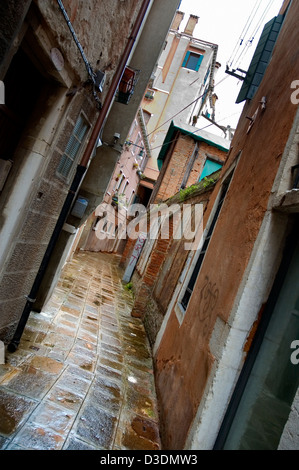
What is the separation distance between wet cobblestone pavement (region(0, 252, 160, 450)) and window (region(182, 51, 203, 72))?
2649 centimetres

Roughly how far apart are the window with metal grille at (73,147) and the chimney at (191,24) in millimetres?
27856

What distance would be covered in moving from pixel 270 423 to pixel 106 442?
1719 millimetres

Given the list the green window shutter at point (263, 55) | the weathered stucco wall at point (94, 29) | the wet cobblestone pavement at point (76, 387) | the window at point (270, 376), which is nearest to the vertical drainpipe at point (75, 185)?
the weathered stucco wall at point (94, 29)

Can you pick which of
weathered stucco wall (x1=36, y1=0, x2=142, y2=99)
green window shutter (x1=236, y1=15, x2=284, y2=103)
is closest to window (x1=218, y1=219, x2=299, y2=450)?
weathered stucco wall (x1=36, y1=0, x2=142, y2=99)

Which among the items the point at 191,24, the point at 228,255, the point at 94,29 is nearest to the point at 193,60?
the point at 191,24

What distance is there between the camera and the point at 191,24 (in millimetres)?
27188

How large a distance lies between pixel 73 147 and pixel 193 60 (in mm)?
26891

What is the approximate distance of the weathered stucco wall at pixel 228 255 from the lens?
2.87m

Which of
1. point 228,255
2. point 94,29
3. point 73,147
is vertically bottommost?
point 228,255

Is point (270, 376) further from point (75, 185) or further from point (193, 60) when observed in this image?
point (193, 60)

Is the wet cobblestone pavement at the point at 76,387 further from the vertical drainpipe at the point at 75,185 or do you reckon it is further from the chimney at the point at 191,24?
the chimney at the point at 191,24

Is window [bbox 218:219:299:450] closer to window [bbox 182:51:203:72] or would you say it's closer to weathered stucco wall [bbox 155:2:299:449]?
weathered stucco wall [bbox 155:2:299:449]

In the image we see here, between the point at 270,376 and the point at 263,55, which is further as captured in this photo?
the point at 263,55

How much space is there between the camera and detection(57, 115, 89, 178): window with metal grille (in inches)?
171
